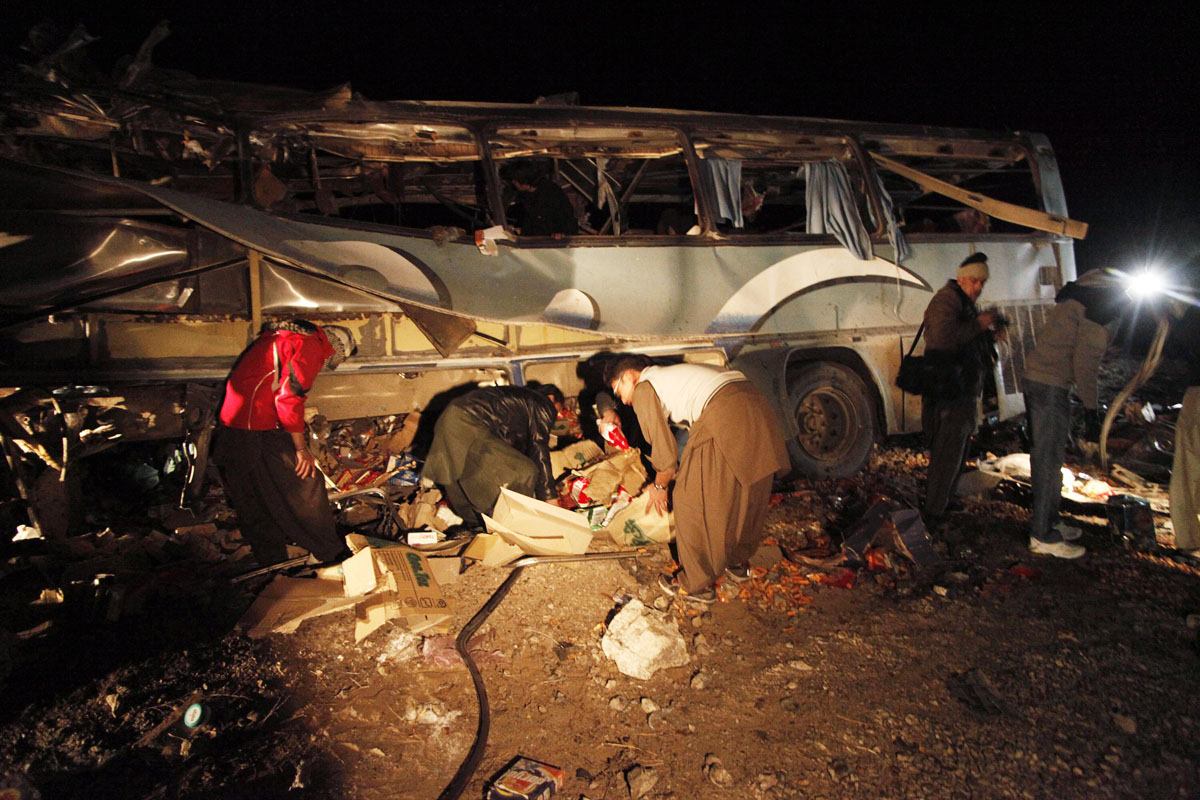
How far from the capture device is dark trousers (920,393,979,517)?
4.11 meters

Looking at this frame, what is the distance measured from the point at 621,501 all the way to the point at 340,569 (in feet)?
5.77

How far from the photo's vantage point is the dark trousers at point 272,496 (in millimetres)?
3387

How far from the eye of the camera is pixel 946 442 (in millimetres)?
4172

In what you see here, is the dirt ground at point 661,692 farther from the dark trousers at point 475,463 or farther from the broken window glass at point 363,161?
the broken window glass at point 363,161

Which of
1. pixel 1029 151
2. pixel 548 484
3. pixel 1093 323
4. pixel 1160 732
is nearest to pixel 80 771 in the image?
pixel 548 484

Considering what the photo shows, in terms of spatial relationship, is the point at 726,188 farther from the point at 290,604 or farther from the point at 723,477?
the point at 290,604

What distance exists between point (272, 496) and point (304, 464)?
0.91ft

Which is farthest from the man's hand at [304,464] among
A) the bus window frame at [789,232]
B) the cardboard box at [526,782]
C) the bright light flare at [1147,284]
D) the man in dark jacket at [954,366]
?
the bright light flare at [1147,284]

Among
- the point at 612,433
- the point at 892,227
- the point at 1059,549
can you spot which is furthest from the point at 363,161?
the point at 1059,549

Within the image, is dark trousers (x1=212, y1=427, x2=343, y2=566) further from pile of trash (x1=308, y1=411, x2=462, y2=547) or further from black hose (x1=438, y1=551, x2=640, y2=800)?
black hose (x1=438, y1=551, x2=640, y2=800)

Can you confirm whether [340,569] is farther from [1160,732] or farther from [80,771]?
[1160,732]

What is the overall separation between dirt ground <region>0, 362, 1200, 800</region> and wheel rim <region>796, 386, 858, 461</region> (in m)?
1.49

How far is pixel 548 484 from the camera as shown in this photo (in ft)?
13.2

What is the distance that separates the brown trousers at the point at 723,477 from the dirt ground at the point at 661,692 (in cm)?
29
